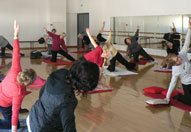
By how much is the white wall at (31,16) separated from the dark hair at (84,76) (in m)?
11.0

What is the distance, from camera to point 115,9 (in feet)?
36.4

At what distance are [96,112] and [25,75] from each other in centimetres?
169

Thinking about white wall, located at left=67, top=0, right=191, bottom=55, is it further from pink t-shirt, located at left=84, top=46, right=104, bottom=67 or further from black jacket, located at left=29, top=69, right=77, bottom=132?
black jacket, located at left=29, top=69, right=77, bottom=132

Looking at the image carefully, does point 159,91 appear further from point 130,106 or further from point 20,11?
point 20,11

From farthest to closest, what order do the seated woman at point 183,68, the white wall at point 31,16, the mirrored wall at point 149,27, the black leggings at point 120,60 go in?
the white wall at point 31,16 < the mirrored wall at point 149,27 < the black leggings at point 120,60 < the seated woman at point 183,68

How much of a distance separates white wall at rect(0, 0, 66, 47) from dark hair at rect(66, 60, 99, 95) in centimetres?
1100

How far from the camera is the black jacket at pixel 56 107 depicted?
4.23 feet

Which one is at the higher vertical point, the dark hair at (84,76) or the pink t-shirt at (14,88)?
A: the dark hair at (84,76)

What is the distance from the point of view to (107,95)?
4422 mm

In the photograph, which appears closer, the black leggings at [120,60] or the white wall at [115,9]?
the black leggings at [120,60]

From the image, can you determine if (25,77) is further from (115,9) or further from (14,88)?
(115,9)

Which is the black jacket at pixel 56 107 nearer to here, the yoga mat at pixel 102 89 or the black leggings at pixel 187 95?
the black leggings at pixel 187 95

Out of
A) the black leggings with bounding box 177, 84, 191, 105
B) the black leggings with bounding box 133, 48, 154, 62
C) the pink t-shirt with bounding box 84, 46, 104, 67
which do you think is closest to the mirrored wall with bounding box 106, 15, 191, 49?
the black leggings with bounding box 133, 48, 154, 62

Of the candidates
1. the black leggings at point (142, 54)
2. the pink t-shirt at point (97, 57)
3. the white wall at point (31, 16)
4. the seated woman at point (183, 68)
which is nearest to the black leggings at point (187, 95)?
the seated woman at point (183, 68)
